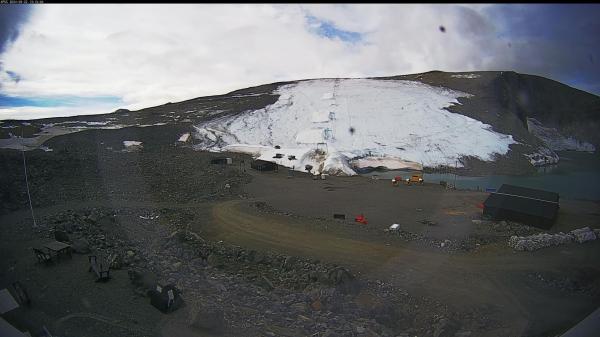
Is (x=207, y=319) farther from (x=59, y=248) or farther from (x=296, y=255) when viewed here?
(x=296, y=255)

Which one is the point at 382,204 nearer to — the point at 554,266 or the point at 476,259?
the point at 476,259

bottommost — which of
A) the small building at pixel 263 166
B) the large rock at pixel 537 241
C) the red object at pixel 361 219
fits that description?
the red object at pixel 361 219

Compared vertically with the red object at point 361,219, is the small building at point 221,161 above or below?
above

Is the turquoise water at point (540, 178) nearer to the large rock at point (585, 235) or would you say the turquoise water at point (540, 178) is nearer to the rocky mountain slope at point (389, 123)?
the rocky mountain slope at point (389, 123)

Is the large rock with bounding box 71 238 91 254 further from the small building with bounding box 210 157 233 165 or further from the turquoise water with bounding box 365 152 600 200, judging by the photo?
the turquoise water with bounding box 365 152 600 200

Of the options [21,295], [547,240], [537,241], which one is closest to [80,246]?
[21,295]

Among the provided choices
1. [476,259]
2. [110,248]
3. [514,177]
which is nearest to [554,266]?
[476,259]

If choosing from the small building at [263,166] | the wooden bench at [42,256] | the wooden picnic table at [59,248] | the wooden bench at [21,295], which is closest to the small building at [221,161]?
the small building at [263,166]
